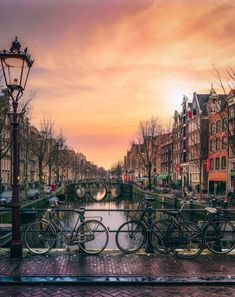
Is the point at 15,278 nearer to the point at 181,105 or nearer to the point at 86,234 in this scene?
the point at 86,234

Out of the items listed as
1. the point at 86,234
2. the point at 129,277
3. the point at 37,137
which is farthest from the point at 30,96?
the point at 129,277

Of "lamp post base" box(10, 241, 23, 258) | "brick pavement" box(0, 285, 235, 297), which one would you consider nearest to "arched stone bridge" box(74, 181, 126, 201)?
"lamp post base" box(10, 241, 23, 258)

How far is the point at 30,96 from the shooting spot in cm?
3438

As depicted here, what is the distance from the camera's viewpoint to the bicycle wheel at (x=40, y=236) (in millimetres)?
9023

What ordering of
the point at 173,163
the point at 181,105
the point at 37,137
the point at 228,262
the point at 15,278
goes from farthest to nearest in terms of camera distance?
the point at 173,163 → the point at 181,105 → the point at 37,137 → the point at 228,262 → the point at 15,278

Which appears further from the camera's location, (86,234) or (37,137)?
(37,137)

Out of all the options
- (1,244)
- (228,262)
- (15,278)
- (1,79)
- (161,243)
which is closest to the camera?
(15,278)

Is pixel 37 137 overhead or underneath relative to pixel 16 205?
overhead

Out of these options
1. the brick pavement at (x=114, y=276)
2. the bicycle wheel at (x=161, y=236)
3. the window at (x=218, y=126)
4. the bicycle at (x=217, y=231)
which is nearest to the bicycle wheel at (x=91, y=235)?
the brick pavement at (x=114, y=276)

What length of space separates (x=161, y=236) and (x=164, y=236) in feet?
0.33

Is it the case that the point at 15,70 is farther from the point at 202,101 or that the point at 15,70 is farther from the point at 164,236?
the point at 202,101

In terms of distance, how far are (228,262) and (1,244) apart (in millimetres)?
6506

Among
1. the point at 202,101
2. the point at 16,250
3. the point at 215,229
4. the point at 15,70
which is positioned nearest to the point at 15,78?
the point at 15,70

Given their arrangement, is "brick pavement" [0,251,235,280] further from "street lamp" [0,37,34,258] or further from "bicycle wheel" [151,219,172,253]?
"street lamp" [0,37,34,258]
